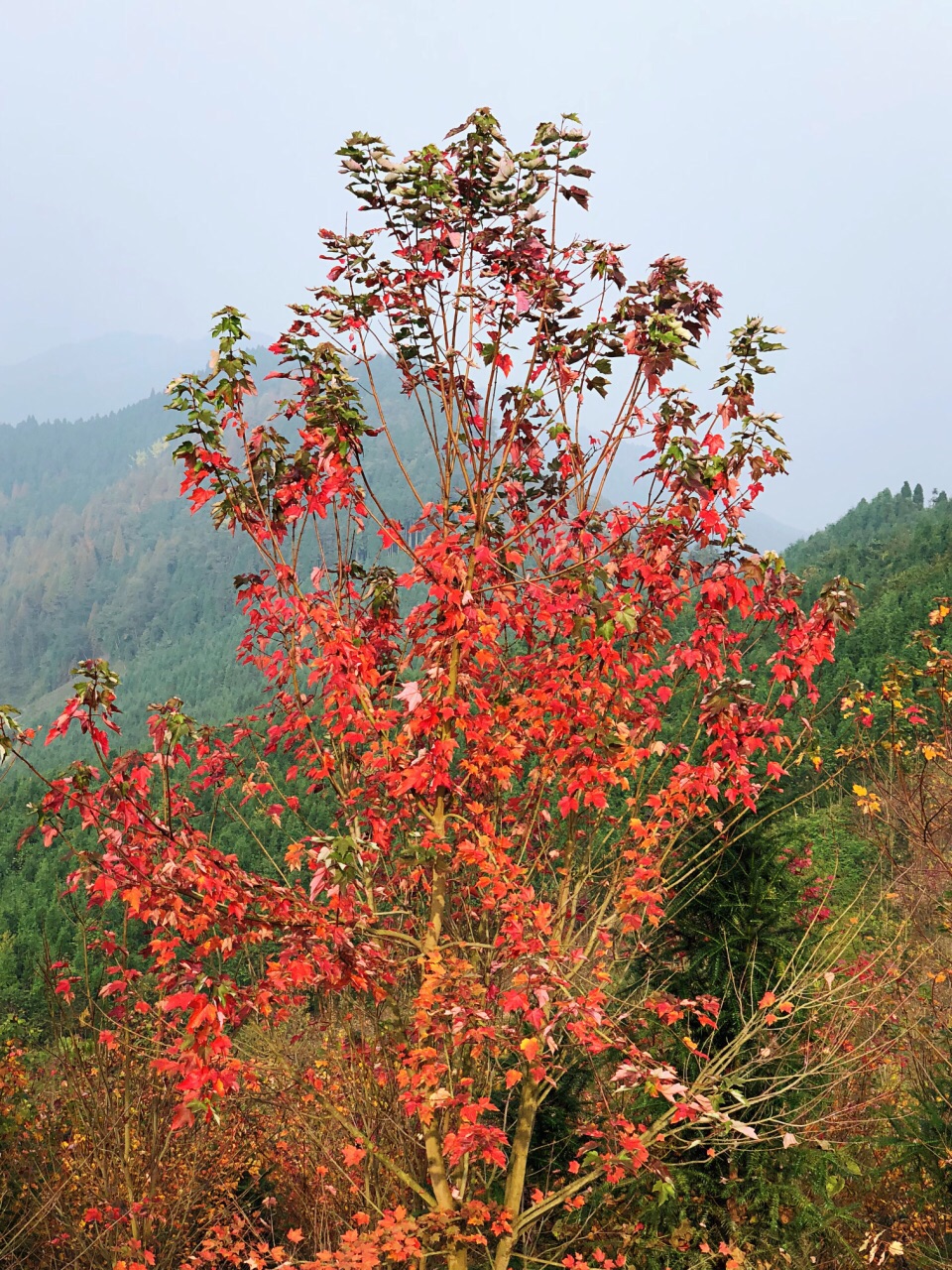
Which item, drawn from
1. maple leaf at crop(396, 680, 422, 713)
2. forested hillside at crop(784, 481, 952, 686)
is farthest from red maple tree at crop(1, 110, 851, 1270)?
forested hillside at crop(784, 481, 952, 686)

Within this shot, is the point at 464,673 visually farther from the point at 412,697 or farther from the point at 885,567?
the point at 885,567

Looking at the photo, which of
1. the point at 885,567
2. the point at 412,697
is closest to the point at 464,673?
the point at 412,697

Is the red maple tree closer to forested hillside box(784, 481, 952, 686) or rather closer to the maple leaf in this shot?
the maple leaf

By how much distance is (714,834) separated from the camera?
6.14 metres

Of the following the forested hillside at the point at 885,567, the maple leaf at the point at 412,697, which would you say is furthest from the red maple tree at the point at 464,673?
the forested hillside at the point at 885,567

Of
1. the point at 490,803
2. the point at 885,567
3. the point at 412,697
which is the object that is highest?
the point at 412,697

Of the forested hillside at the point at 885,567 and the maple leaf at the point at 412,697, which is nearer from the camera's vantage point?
the maple leaf at the point at 412,697

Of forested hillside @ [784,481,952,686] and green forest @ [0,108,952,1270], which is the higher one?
green forest @ [0,108,952,1270]

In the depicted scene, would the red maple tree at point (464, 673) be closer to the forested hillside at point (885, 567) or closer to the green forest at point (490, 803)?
the green forest at point (490, 803)

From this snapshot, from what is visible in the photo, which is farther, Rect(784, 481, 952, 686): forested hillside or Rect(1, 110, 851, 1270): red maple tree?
Rect(784, 481, 952, 686): forested hillside

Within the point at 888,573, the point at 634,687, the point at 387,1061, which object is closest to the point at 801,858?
the point at 634,687

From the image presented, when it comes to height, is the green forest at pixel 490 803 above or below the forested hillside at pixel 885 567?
above

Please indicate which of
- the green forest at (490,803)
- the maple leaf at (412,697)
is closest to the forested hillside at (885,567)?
the green forest at (490,803)

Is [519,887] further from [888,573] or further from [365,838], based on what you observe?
[888,573]
